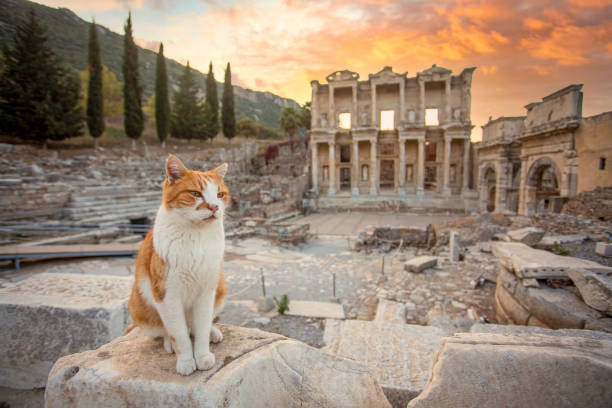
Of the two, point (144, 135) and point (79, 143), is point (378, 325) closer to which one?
point (79, 143)

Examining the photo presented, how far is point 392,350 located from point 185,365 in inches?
91.0

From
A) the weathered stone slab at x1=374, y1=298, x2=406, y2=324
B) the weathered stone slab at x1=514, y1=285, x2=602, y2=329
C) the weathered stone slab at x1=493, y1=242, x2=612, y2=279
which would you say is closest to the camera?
the weathered stone slab at x1=514, y1=285, x2=602, y2=329

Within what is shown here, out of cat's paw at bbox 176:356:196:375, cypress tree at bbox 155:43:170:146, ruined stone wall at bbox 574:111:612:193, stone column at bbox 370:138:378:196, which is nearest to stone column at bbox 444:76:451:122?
stone column at bbox 370:138:378:196

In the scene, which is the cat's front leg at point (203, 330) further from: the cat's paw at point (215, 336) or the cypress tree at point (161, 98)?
the cypress tree at point (161, 98)

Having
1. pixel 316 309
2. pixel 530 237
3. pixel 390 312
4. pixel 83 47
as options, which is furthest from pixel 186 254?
pixel 83 47

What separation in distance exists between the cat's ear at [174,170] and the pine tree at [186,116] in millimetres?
37587

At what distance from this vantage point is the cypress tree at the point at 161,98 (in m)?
30.3

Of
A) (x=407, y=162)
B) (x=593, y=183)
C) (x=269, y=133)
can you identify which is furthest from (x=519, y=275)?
(x=269, y=133)

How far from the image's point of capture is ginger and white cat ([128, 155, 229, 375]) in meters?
1.57

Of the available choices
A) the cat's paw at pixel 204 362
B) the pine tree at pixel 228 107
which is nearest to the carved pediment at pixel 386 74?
the pine tree at pixel 228 107

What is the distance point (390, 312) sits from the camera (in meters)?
5.28

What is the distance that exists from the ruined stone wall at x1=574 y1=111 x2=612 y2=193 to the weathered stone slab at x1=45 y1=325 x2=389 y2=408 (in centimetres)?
1445

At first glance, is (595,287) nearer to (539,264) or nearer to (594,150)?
(539,264)

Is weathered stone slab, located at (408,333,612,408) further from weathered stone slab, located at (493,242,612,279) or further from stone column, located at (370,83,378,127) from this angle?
stone column, located at (370,83,378,127)
